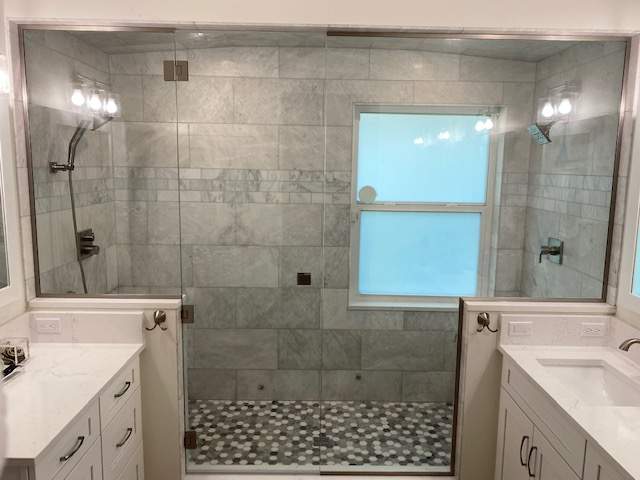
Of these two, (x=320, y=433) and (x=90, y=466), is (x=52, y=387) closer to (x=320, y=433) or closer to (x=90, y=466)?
(x=90, y=466)

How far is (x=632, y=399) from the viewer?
1.88 m

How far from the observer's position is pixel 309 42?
2.45 m

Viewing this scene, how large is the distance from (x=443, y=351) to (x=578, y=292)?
0.76m

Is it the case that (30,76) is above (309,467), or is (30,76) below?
above

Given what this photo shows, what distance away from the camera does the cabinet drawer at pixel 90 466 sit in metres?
1.62

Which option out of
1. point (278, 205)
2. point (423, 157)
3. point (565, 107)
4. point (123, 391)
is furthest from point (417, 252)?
point (123, 391)

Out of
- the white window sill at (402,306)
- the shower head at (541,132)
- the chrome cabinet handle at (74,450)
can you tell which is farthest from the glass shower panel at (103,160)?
the shower head at (541,132)

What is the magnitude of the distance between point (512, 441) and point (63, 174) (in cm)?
243

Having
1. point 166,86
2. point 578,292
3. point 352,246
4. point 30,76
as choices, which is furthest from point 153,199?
point 578,292

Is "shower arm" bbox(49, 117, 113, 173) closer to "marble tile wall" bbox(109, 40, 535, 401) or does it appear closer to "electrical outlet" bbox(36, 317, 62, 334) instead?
"marble tile wall" bbox(109, 40, 535, 401)

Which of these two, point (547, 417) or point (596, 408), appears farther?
point (547, 417)

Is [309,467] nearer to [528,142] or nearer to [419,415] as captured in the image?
[419,415]

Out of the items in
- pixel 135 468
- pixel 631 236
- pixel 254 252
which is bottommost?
pixel 135 468

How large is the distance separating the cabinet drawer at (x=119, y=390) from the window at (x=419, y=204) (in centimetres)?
→ 124
